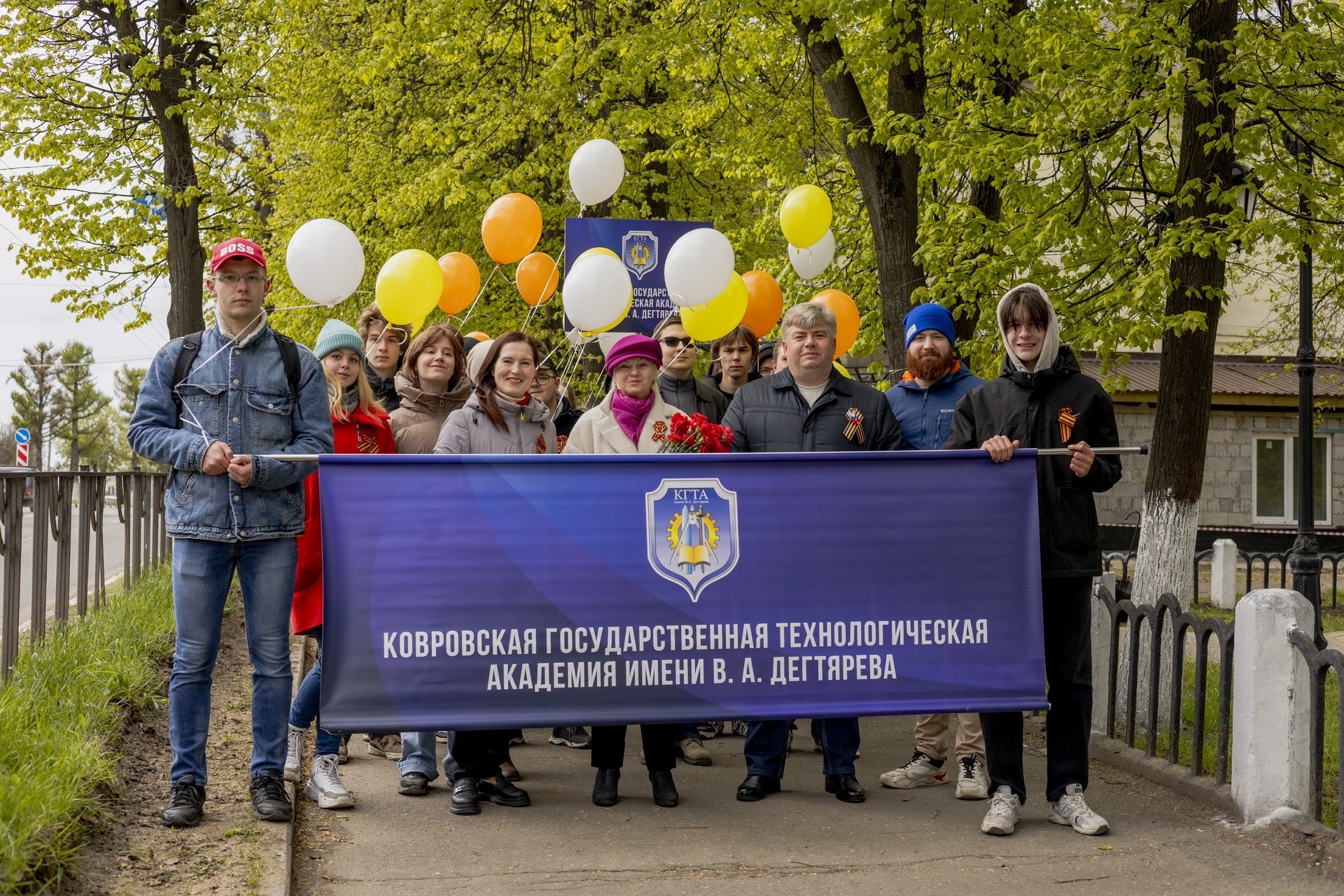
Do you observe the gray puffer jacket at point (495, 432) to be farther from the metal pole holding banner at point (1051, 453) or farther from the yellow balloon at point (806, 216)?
the yellow balloon at point (806, 216)

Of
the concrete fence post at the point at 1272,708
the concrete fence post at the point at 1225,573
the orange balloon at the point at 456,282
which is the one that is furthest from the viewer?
the concrete fence post at the point at 1225,573

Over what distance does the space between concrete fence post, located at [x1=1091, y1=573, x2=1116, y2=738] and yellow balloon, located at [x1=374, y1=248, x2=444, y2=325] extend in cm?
455

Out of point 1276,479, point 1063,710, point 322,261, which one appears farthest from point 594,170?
point 1276,479

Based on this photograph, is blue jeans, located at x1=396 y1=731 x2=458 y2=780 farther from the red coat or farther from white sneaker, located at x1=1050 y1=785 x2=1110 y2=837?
white sneaker, located at x1=1050 y1=785 x2=1110 y2=837

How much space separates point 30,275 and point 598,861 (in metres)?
19.6

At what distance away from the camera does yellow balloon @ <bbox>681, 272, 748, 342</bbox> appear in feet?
27.7

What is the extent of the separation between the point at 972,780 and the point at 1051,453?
1736 millimetres

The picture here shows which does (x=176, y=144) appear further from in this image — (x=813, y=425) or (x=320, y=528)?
(x=813, y=425)

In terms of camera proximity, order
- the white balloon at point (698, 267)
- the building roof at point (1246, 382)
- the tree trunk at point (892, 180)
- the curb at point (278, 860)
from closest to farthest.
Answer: the curb at point (278, 860) < the white balloon at point (698, 267) < the tree trunk at point (892, 180) < the building roof at point (1246, 382)

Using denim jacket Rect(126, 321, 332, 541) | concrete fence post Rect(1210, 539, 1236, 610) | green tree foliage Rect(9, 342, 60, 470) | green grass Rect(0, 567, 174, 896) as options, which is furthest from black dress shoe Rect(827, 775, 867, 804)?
green tree foliage Rect(9, 342, 60, 470)

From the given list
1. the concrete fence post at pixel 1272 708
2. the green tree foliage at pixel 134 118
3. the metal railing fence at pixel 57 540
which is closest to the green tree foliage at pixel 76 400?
the green tree foliage at pixel 134 118

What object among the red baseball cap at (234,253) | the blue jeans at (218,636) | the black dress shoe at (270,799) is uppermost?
the red baseball cap at (234,253)

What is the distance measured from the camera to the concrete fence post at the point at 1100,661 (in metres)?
7.41

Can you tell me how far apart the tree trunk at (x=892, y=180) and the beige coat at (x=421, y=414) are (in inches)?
178
